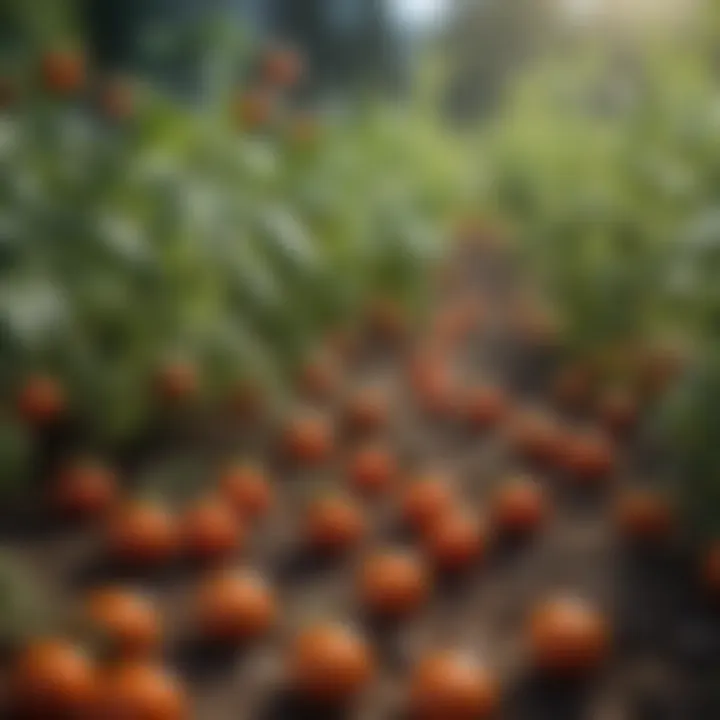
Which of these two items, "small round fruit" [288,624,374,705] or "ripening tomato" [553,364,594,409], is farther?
"ripening tomato" [553,364,594,409]

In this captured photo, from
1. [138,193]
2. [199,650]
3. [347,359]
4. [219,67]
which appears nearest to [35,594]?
[199,650]

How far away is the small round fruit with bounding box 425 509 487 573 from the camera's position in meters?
2.03

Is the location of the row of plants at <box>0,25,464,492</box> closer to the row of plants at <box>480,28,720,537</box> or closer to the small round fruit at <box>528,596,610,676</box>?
the row of plants at <box>480,28,720,537</box>

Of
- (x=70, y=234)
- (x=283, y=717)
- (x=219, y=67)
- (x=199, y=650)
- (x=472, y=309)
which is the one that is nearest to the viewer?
(x=283, y=717)

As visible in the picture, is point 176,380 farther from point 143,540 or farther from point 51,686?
point 51,686

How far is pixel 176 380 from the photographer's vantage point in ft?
7.75

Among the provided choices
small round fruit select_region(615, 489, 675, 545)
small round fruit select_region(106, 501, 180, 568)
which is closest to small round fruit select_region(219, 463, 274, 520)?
small round fruit select_region(106, 501, 180, 568)

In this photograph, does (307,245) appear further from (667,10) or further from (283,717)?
(667,10)

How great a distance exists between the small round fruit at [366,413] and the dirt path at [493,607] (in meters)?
0.15

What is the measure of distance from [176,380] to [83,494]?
35 cm

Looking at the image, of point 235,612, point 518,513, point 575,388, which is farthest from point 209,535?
point 575,388

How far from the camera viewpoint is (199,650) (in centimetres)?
183

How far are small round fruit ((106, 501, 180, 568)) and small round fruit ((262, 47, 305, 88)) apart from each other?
1501 mm

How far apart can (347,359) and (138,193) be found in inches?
40.7
